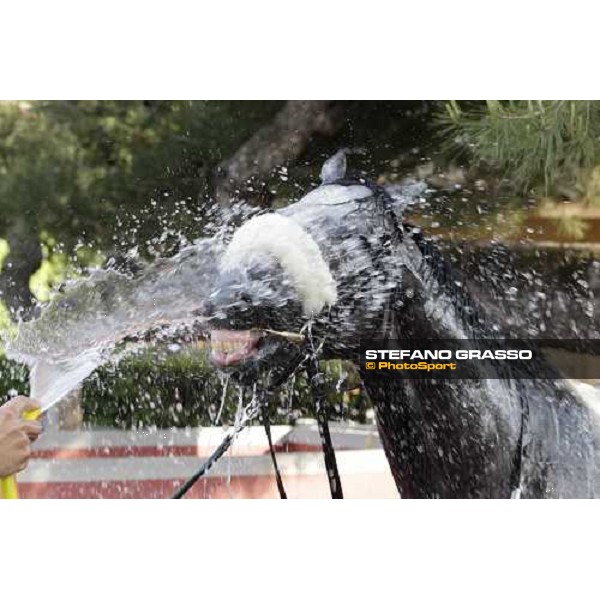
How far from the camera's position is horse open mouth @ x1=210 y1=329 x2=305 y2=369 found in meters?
3.71

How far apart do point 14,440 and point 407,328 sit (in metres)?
1.34

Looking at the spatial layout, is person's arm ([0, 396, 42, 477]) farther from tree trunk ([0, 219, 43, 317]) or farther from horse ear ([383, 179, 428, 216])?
horse ear ([383, 179, 428, 216])

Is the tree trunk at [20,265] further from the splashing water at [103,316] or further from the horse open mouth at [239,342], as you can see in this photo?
the horse open mouth at [239,342]

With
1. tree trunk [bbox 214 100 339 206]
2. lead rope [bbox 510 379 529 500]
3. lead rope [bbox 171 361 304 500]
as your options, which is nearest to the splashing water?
tree trunk [bbox 214 100 339 206]

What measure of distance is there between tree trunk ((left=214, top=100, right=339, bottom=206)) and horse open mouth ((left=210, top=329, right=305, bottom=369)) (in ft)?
1.47

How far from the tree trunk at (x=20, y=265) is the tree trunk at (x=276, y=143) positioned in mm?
667

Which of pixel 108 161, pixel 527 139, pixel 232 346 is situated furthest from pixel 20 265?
pixel 527 139

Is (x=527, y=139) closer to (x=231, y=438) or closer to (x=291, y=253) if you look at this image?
(x=291, y=253)

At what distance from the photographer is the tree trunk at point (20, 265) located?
12.4 ft

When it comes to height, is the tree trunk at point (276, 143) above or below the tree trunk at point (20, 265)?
above

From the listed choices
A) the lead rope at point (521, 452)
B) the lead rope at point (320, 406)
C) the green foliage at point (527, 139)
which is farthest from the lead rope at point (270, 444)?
the green foliage at point (527, 139)

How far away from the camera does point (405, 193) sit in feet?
12.1
